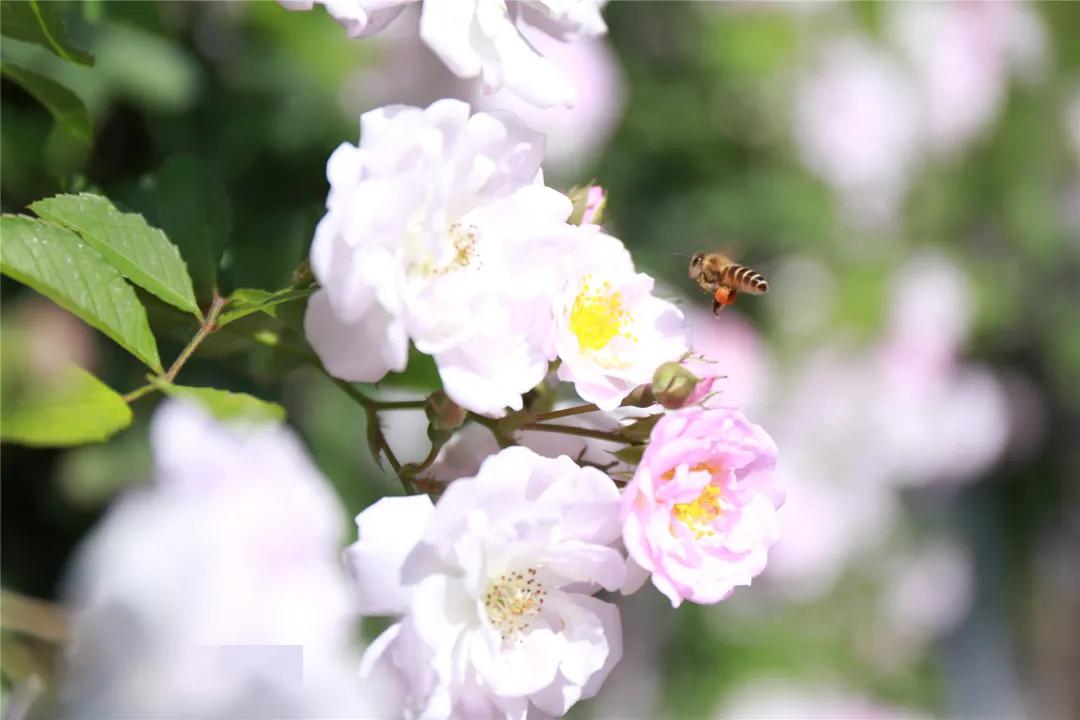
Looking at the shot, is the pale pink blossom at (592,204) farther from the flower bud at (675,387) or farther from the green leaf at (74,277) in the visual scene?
the green leaf at (74,277)

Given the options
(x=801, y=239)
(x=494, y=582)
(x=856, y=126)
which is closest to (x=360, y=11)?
(x=494, y=582)

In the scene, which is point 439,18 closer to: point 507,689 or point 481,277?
point 481,277

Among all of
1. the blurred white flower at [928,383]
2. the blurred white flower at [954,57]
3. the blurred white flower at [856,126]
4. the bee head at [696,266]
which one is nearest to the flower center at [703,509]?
the bee head at [696,266]

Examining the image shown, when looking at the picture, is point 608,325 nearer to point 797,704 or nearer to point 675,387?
point 675,387

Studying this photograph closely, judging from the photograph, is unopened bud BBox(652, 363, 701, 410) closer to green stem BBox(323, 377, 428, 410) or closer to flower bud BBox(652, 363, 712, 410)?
flower bud BBox(652, 363, 712, 410)

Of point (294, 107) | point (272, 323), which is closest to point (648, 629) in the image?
point (294, 107)

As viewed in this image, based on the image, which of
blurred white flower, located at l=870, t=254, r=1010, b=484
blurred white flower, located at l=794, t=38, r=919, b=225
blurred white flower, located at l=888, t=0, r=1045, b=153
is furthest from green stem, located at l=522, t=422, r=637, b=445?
blurred white flower, located at l=888, t=0, r=1045, b=153
